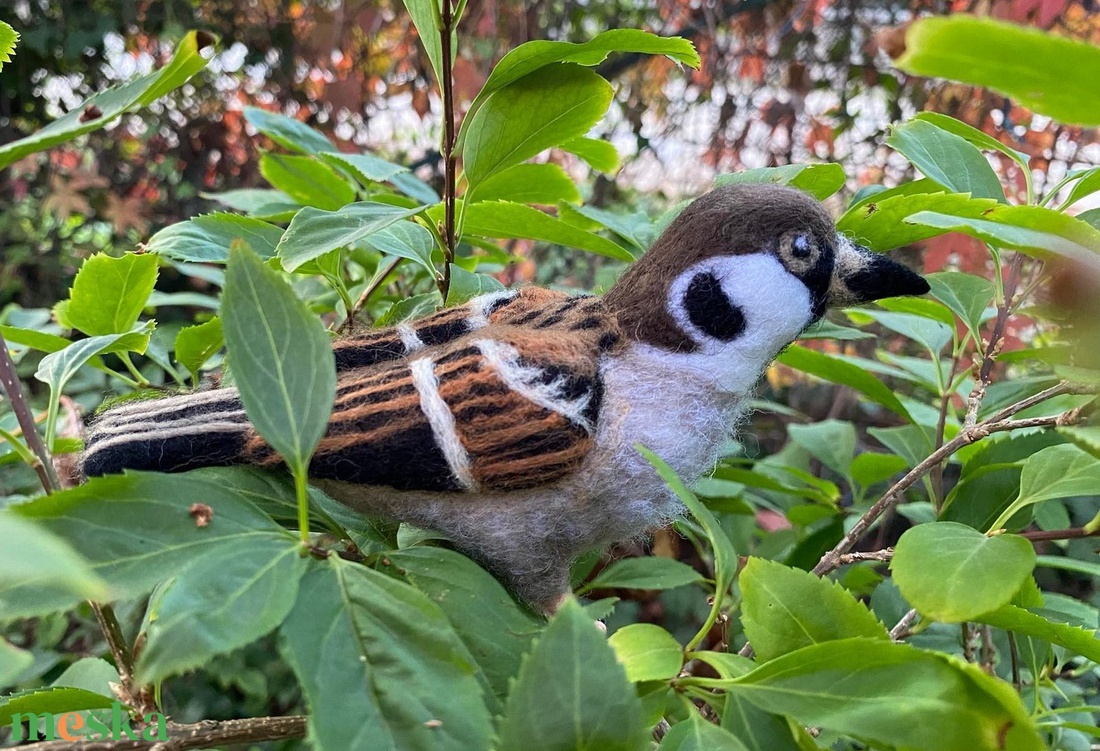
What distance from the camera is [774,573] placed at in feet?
0.98

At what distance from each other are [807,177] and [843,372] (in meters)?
0.14

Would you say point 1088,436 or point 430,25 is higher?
point 430,25

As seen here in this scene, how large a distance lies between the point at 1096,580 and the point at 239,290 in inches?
50.3

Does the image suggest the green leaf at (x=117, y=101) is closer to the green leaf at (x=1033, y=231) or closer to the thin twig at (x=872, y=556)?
the green leaf at (x=1033, y=231)

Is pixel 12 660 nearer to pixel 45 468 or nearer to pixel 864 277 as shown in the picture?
pixel 45 468

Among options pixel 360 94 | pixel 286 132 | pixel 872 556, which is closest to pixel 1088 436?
pixel 872 556

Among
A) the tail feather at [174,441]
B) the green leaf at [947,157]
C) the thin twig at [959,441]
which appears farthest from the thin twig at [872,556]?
the tail feather at [174,441]

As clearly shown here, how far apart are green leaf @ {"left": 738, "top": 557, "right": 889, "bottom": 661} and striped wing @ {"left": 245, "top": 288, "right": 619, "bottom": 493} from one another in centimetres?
10

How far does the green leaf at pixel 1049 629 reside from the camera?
12.3 inches

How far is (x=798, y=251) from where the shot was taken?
37 cm

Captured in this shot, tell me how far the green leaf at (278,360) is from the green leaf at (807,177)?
320 millimetres

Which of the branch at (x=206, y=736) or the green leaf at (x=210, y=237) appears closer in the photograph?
the branch at (x=206, y=736)

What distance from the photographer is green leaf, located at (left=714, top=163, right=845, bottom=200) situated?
0.48 metres

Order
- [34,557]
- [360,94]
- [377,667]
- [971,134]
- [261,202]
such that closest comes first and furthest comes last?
[34,557] → [377,667] → [971,134] → [261,202] → [360,94]
